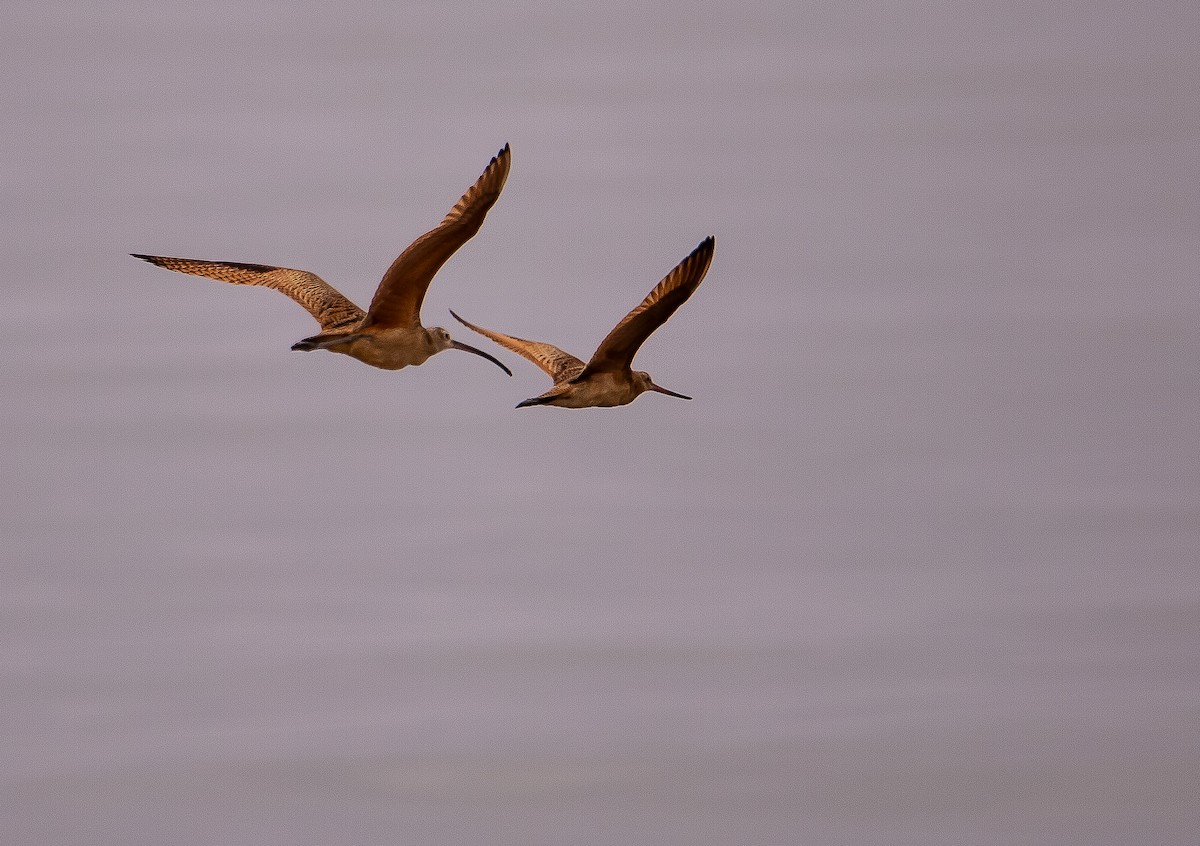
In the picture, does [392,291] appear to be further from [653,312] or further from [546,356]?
[546,356]

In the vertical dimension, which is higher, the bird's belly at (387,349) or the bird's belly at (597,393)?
the bird's belly at (387,349)

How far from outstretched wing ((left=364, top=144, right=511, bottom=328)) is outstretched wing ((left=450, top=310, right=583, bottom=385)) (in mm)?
3162

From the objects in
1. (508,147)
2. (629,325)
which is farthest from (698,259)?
(508,147)

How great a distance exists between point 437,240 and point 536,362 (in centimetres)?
597

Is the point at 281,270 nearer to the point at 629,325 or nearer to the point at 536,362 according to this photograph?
the point at 536,362

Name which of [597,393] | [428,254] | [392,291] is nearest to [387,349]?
[392,291]

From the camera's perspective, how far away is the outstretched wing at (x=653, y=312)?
98.7 ft

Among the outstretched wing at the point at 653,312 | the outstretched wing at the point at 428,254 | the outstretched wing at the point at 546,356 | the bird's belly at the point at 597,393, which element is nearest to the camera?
the outstretched wing at the point at 428,254

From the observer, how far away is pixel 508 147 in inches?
1107

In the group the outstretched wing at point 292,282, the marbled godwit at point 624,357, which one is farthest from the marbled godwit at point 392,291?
the marbled godwit at point 624,357

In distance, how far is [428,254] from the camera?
95.9 ft

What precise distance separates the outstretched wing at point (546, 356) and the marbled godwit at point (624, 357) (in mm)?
28

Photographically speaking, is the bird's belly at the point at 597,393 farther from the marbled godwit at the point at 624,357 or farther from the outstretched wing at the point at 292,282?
the outstretched wing at the point at 292,282

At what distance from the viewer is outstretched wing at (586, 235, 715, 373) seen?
30.1 meters
